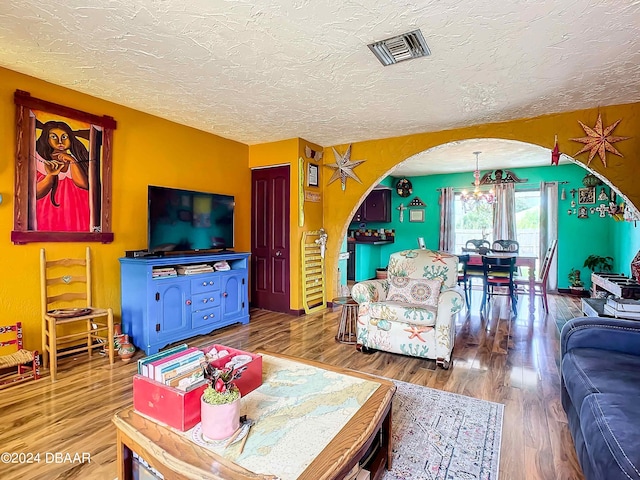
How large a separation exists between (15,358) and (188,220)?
1.79 metres

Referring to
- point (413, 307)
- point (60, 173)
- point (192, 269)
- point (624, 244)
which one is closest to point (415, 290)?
point (413, 307)

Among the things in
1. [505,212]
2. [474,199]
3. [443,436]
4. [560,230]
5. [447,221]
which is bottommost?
[443,436]

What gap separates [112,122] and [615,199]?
22.6 ft

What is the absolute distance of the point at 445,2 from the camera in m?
1.82

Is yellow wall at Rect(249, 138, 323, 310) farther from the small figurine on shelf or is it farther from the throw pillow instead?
the small figurine on shelf

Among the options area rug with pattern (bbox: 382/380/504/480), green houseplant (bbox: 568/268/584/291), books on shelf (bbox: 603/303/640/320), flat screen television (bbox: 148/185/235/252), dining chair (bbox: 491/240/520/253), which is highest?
flat screen television (bbox: 148/185/235/252)

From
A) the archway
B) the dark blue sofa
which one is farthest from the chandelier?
the dark blue sofa

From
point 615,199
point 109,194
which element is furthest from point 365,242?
point 109,194

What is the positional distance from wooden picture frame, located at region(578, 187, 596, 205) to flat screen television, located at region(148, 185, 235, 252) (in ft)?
19.8

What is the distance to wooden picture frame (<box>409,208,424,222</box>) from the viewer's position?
7587 mm

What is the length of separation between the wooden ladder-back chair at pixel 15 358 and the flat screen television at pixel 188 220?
1187 mm

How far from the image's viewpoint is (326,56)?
94.2 inches

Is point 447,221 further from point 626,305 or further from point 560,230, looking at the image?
point 626,305

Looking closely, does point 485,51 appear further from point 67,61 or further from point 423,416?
point 67,61
